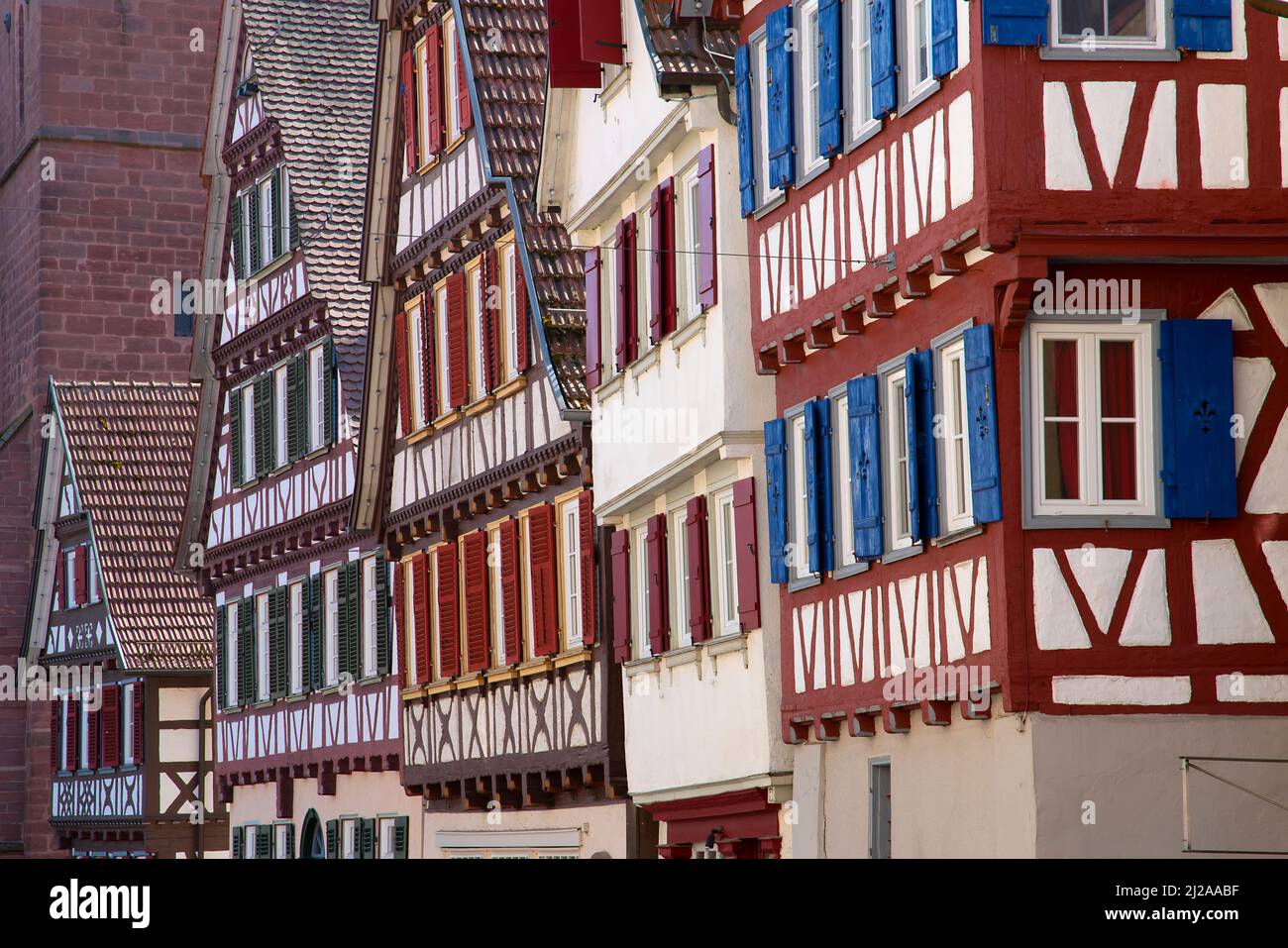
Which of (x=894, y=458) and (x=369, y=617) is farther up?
(x=369, y=617)

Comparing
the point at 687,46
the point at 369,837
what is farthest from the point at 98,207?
the point at 687,46

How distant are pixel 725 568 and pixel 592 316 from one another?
435 centimetres

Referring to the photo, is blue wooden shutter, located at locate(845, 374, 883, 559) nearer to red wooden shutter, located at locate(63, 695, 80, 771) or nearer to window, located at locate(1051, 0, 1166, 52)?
window, located at locate(1051, 0, 1166, 52)

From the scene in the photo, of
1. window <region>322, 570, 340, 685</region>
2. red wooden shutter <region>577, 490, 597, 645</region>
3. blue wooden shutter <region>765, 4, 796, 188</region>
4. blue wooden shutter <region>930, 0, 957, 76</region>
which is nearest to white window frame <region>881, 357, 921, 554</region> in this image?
blue wooden shutter <region>930, 0, 957, 76</region>

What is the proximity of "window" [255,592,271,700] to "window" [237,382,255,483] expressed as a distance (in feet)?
5.84

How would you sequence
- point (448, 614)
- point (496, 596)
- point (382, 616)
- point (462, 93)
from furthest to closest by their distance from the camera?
point (382, 616), point (448, 614), point (462, 93), point (496, 596)

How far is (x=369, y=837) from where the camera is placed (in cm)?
3206

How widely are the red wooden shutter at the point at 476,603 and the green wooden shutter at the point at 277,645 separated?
7.45 meters

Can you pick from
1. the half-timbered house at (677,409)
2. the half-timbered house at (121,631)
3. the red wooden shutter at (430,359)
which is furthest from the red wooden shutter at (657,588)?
the half-timbered house at (121,631)

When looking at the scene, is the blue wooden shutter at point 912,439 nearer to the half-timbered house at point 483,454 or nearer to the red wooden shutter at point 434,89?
the half-timbered house at point 483,454

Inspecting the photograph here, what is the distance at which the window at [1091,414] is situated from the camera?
591 inches

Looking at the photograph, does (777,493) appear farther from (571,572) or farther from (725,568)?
(571,572)

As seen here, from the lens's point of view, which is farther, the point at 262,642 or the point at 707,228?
the point at 262,642
